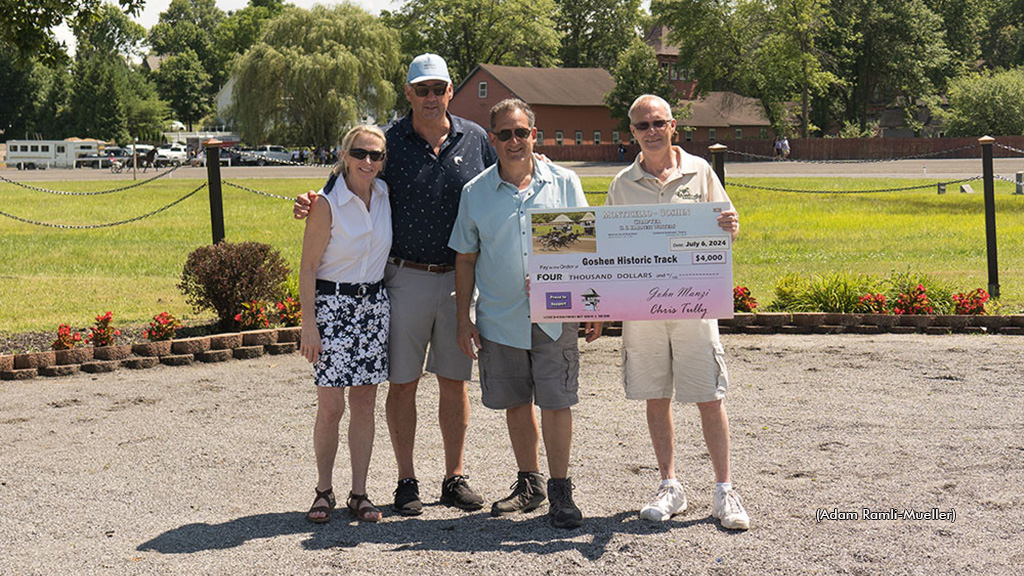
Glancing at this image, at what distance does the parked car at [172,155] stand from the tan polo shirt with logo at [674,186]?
62.5 metres

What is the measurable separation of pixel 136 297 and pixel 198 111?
358ft

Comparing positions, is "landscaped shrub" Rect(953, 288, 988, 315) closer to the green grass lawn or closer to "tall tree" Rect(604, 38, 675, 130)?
the green grass lawn

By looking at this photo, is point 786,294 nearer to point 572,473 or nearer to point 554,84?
point 572,473

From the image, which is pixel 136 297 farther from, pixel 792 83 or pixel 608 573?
pixel 792 83

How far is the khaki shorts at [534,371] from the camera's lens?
502 centimetres

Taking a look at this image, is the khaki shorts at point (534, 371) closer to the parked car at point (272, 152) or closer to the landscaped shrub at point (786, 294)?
the landscaped shrub at point (786, 294)

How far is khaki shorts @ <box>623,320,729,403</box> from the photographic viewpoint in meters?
5.00

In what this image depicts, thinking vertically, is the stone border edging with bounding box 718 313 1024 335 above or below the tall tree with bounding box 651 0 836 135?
below

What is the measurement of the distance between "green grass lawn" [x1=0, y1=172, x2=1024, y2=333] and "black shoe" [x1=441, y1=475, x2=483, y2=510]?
6.28 metres

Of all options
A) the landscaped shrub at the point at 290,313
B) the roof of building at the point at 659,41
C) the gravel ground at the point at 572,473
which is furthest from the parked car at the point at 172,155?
the gravel ground at the point at 572,473

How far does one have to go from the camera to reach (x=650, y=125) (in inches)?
194

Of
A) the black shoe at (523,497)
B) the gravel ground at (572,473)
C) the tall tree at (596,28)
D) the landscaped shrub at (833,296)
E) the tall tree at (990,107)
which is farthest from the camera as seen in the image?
the tall tree at (596,28)

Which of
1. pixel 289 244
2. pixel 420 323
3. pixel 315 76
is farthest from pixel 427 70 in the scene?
pixel 315 76

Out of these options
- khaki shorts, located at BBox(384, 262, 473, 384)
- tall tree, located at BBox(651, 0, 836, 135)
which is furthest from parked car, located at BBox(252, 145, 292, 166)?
khaki shorts, located at BBox(384, 262, 473, 384)
